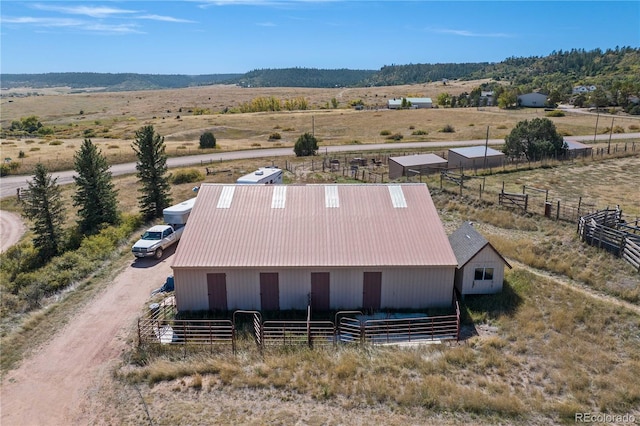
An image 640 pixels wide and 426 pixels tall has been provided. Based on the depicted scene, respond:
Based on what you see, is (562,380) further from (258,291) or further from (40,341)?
(40,341)

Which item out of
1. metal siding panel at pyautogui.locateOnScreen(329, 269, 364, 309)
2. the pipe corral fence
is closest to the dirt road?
the pipe corral fence

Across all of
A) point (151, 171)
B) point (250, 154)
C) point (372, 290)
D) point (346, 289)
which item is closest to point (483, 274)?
point (372, 290)

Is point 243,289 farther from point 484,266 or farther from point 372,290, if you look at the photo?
point 484,266

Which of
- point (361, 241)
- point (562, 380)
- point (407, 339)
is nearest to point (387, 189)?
point (361, 241)

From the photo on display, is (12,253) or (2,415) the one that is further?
(12,253)

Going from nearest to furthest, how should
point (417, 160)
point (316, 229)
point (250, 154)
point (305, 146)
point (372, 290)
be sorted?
point (372, 290)
point (316, 229)
point (417, 160)
point (305, 146)
point (250, 154)
